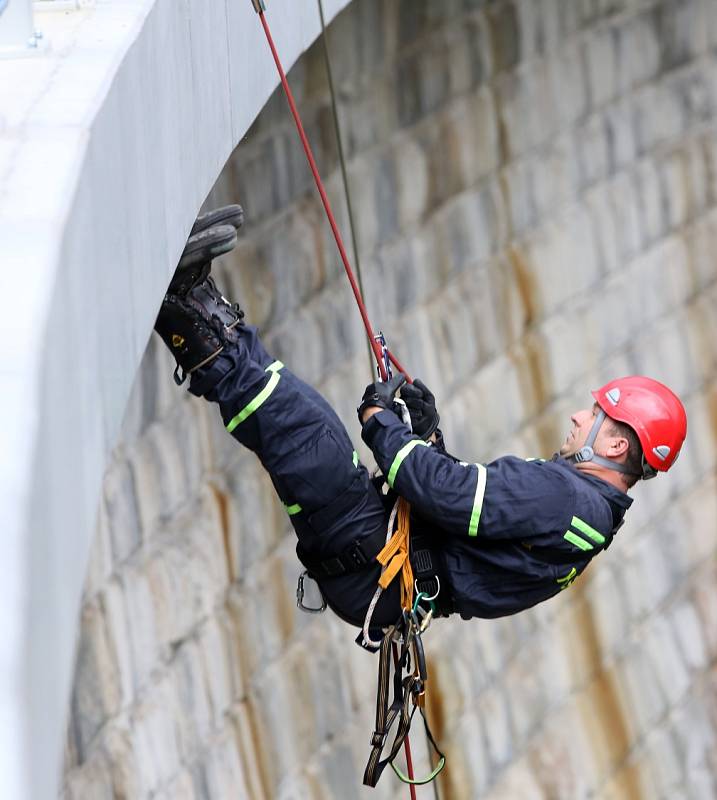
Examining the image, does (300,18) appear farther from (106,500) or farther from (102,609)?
(102,609)

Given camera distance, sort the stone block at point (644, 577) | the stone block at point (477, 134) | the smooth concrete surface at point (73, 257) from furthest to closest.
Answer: the stone block at point (644, 577)
the stone block at point (477, 134)
the smooth concrete surface at point (73, 257)

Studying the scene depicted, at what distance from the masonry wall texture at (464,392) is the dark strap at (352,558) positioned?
1314 mm

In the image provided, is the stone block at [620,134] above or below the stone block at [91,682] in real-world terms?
above

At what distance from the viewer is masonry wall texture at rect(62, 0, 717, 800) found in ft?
16.9

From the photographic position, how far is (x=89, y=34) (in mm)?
2414

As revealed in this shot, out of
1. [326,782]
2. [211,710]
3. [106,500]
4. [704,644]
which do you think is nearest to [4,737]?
[106,500]

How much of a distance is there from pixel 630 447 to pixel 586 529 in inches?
12.0

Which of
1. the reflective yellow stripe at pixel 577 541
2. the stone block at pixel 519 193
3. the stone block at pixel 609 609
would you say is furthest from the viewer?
the stone block at pixel 609 609

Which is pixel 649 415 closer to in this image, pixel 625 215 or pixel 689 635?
pixel 625 215

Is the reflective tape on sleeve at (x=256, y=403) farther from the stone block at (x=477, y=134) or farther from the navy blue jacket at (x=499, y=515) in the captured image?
the stone block at (x=477, y=134)

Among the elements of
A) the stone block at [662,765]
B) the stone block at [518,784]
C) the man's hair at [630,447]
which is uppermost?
the man's hair at [630,447]

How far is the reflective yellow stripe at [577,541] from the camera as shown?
11.3 feet

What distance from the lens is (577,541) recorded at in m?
3.46

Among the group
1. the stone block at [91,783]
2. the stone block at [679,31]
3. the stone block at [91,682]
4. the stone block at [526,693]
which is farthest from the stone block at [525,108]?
the stone block at [91,783]
